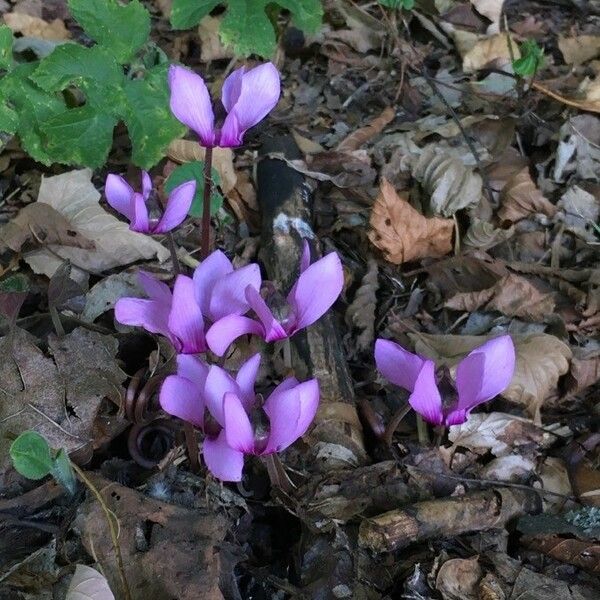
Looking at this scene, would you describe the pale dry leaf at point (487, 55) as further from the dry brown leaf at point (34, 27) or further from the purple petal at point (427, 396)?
the purple petal at point (427, 396)

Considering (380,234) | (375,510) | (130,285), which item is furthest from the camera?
(380,234)

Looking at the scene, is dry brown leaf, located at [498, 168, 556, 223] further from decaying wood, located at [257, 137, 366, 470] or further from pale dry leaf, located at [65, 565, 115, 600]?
pale dry leaf, located at [65, 565, 115, 600]

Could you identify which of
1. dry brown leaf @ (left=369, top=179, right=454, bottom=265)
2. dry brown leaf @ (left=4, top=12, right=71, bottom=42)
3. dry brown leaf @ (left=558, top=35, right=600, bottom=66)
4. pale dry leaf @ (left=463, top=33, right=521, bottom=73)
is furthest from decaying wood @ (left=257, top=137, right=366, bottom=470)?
dry brown leaf @ (left=558, top=35, right=600, bottom=66)

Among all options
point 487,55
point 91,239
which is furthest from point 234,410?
point 487,55

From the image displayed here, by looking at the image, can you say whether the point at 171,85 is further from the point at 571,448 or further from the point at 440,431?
the point at 571,448

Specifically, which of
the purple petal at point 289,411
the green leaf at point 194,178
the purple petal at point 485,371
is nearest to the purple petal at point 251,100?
the green leaf at point 194,178

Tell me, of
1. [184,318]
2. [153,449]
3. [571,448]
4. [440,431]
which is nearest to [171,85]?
[184,318]

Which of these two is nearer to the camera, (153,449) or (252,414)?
(252,414)

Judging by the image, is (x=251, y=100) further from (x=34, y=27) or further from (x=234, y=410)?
(x=34, y=27)
